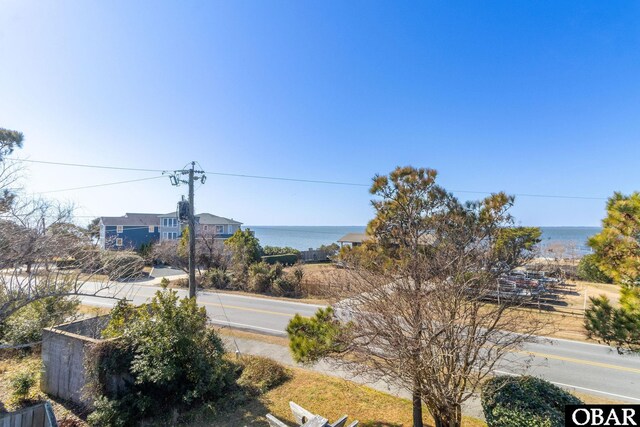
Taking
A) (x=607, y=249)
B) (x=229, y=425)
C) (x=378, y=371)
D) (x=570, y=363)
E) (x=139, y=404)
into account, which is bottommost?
(x=570, y=363)

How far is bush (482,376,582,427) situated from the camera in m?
3.89

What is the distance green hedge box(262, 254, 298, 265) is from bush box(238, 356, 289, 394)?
21234mm

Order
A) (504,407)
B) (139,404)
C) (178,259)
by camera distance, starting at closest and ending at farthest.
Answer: (504,407)
(139,404)
(178,259)

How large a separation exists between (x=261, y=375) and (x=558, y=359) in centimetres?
1013

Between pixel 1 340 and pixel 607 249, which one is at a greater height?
pixel 607 249

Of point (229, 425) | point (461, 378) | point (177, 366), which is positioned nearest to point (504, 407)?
point (461, 378)

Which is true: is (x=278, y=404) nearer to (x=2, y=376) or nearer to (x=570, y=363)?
(x=2, y=376)

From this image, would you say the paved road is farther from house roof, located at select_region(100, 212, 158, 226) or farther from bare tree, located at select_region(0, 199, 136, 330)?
house roof, located at select_region(100, 212, 158, 226)

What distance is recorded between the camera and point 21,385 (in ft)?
21.6

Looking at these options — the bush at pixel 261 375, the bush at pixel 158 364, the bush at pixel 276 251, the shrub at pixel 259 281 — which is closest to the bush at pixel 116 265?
the bush at pixel 158 364

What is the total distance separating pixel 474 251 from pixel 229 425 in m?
5.82

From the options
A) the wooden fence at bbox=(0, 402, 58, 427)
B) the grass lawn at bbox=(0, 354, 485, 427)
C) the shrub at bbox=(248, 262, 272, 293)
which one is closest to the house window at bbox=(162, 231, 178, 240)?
the shrub at bbox=(248, 262, 272, 293)

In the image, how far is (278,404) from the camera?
657 centimetres

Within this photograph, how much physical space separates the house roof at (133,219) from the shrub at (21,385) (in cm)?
3852
